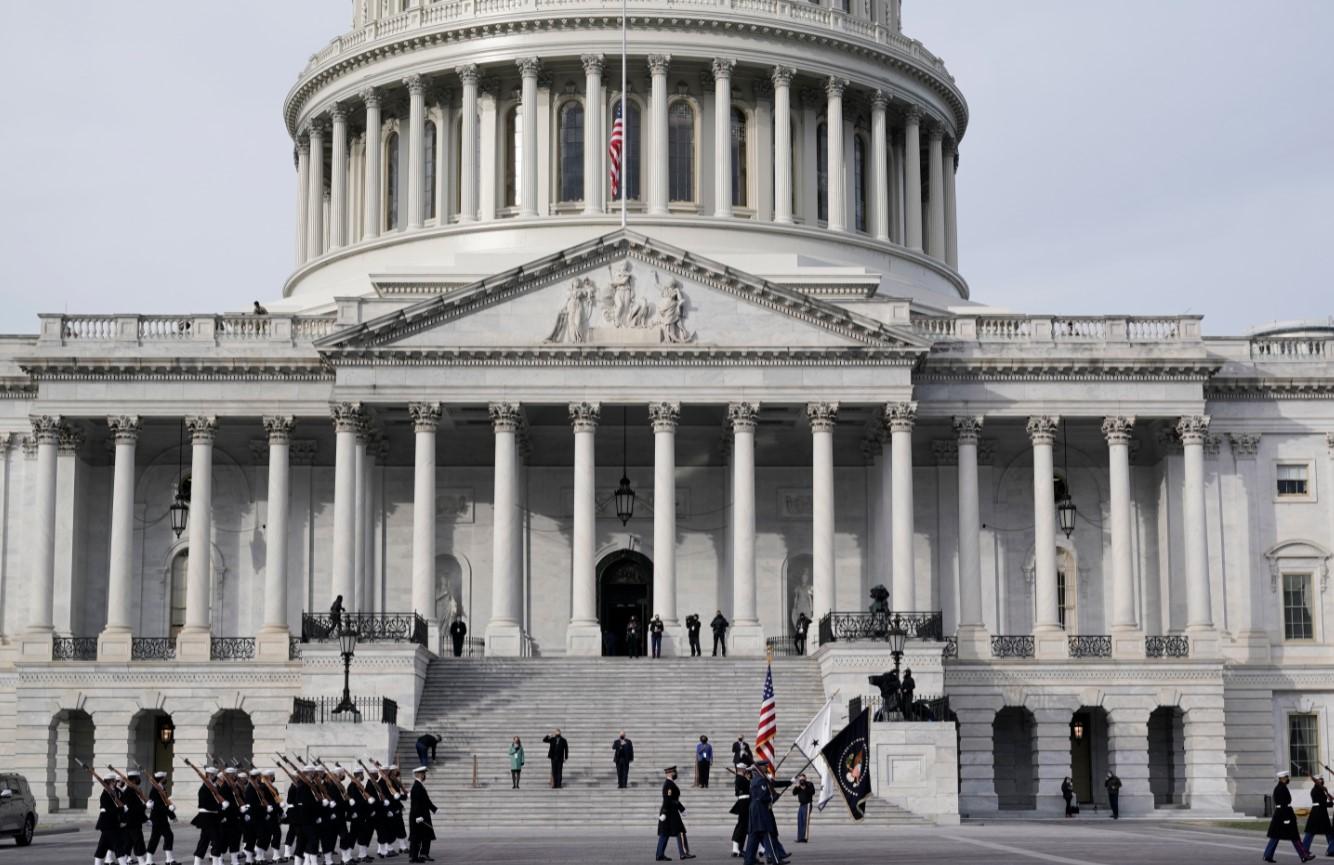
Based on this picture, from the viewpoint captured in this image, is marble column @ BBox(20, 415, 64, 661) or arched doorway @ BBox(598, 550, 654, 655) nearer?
marble column @ BBox(20, 415, 64, 661)

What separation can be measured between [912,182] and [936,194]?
90.1 inches

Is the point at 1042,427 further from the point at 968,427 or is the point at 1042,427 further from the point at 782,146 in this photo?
the point at 782,146

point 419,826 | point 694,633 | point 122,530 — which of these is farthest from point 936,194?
point 419,826

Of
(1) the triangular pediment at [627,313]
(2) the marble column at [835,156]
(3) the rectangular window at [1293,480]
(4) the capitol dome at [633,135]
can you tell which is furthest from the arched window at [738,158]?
(3) the rectangular window at [1293,480]

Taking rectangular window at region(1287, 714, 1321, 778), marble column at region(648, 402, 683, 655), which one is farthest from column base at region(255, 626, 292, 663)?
rectangular window at region(1287, 714, 1321, 778)

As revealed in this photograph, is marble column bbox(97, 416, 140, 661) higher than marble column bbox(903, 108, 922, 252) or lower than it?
lower

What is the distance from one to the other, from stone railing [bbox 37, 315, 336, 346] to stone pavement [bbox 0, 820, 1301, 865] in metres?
19.4

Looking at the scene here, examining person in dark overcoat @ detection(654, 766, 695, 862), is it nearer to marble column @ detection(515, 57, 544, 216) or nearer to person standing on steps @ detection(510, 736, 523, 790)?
person standing on steps @ detection(510, 736, 523, 790)

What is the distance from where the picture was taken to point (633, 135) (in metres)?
81.9

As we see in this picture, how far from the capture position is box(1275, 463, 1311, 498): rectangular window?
230 ft

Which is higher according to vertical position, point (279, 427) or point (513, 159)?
point (513, 159)

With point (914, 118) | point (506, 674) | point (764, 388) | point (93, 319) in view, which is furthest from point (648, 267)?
point (914, 118)

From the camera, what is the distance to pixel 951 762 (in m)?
52.9

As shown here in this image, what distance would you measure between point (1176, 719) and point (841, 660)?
1288 centimetres
